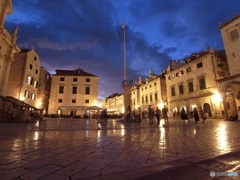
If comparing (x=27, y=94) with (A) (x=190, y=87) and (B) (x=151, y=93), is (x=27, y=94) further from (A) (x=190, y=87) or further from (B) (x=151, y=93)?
(A) (x=190, y=87)

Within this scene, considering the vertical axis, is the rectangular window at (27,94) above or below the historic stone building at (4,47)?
below

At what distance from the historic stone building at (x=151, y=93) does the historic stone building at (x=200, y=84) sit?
2.57 m

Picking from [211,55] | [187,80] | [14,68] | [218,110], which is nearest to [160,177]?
[218,110]

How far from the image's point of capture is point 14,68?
27.1 metres

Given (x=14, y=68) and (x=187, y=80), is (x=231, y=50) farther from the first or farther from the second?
(x=14, y=68)

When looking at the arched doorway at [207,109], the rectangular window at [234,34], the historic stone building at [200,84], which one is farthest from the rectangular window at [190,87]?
the rectangular window at [234,34]

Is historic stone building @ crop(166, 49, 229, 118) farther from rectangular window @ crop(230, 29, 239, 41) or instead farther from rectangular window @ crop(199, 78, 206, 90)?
rectangular window @ crop(230, 29, 239, 41)

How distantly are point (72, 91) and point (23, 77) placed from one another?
12.9 m

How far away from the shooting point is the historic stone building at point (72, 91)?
37156 mm

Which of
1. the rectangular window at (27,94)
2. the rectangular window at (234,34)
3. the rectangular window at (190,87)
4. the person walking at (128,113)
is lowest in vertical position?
the person walking at (128,113)

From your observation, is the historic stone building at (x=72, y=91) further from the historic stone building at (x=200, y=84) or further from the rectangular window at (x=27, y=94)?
the historic stone building at (x=200, y=84)

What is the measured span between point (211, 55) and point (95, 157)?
28.9 m

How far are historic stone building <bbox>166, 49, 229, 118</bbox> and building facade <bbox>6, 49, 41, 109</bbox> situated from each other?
30469mm

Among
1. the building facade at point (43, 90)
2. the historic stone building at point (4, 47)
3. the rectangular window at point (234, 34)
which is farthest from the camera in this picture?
the building facade at point (43, 90)
